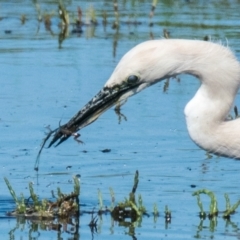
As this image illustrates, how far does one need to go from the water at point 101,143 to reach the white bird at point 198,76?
0.66 metres

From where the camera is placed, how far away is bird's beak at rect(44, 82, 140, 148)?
5.96 meters

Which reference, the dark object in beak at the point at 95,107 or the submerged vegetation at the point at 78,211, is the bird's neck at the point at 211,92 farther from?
the submerged vegetation at the point at 78,211

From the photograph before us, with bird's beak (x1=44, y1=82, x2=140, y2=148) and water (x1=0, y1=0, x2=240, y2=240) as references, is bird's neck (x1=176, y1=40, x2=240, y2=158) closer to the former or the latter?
bird's beak (x1=44, y1=82, x2=140, y2=148)

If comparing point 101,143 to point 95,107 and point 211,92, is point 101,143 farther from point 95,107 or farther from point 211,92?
point 211,92

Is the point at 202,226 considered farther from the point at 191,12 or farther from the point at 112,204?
the point at 191,12

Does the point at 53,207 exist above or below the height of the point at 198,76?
below

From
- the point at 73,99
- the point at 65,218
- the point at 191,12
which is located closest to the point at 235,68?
the point at 65,218

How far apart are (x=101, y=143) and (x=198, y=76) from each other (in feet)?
7.71

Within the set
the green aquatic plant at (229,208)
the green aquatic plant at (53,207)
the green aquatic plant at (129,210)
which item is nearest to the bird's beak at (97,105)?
the green aquatic plant at (53,207)

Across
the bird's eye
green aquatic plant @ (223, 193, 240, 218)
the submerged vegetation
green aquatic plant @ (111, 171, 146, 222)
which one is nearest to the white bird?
the bird's eye

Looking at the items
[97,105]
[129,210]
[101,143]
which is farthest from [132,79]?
[101,143]

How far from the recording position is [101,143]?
27.1ft

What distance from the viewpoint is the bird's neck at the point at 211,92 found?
19.6 ft

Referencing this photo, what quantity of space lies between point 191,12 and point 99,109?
359 inches
